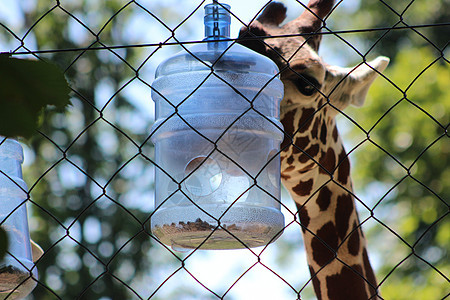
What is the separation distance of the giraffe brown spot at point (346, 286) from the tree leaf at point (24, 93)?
200 cm

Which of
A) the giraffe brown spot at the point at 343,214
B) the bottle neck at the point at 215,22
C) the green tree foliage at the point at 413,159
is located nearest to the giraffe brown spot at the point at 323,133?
the giraffe brown spot at the point at 343,214

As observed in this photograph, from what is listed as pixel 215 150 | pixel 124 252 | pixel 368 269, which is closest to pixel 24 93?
pixel 215 150

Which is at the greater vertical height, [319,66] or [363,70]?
[319,66]

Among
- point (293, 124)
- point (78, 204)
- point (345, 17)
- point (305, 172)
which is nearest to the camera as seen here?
point (293, 124)

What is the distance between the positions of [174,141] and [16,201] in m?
0.44

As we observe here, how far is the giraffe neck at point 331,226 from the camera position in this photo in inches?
96.7

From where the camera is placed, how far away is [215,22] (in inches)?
69.4

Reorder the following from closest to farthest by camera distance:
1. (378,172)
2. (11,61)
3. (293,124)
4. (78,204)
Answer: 1. (11,61)
2. (293,124)
3. (378,172)
4. (78,204)

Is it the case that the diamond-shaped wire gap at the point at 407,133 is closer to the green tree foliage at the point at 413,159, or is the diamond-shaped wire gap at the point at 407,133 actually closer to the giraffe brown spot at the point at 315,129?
the green tree foliage at the point at 413,159

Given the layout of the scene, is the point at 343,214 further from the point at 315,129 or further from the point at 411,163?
the point at 411,163

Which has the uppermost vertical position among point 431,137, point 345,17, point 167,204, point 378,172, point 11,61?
point 11,61

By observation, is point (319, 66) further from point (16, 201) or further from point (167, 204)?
point (16, 201)

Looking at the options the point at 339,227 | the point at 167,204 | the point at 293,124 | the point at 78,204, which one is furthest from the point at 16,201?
the point at 78,204

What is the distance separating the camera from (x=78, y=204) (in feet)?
38.3
